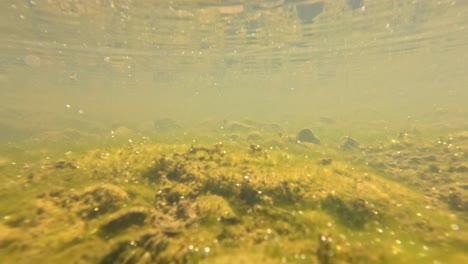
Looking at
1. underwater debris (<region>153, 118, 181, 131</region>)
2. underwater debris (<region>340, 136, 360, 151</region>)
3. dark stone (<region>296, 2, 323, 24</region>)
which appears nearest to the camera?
underwater debris (<region>340, 136, 360, 151</region>)

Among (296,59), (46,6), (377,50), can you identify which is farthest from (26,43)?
(377,50)

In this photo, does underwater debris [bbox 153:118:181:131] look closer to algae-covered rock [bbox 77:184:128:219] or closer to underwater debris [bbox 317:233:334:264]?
algae-covered rock [bbox 77:184:128:219]

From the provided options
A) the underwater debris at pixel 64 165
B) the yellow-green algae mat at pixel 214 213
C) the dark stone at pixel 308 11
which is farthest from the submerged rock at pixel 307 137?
the underwater debris at pixel 64 165

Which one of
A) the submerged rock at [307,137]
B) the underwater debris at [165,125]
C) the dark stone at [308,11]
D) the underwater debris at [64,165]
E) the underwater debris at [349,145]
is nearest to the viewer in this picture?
the underwater debris at [64,165]

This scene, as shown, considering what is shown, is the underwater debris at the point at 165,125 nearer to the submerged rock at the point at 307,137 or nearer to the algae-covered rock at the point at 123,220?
the submerged rock at the point at 307,137

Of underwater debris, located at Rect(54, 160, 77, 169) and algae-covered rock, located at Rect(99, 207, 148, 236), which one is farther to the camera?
underwater debris, located at Rect(54, 160, 77, 169)

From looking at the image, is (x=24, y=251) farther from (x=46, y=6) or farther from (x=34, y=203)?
(x=46, y=6)

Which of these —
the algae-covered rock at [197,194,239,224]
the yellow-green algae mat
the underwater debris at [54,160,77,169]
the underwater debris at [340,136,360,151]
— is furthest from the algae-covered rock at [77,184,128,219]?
the underwater debris at [340,136,360,151]

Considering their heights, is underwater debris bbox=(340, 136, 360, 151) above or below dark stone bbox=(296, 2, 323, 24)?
below
